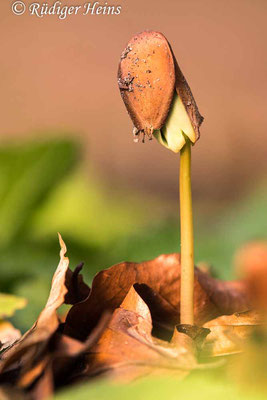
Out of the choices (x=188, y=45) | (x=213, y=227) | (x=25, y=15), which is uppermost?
(x=25, y=15)

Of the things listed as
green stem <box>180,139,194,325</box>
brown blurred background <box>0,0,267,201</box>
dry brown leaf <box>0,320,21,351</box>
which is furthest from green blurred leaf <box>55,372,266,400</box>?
brown blurred background <box>0,0,267,201</box>

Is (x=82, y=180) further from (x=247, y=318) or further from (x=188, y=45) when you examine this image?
(x=188, y=45)

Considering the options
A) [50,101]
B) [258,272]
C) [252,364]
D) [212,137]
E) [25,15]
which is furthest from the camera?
[25,15]

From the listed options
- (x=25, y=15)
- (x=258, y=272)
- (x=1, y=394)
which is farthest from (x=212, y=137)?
(x=1, y=394)

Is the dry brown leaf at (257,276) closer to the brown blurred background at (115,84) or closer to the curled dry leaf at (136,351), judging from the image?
the curled dry leaf at (136,351)

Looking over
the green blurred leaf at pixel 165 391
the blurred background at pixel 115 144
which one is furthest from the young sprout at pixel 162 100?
the blurred background at pixel 115 144

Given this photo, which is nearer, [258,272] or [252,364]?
[252,364]
